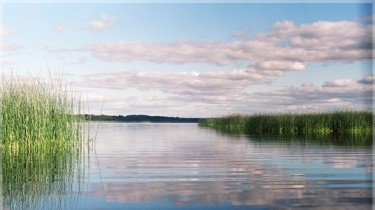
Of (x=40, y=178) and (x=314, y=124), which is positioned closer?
(x=40, y=178)

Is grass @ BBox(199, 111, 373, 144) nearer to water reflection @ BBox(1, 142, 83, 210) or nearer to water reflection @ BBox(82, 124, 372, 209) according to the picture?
water reflection @ BBox(82, 124, 372, 209)

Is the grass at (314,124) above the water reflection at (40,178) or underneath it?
above

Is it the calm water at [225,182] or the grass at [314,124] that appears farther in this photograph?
the grass at [314,124]

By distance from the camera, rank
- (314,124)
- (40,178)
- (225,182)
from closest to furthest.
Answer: (225,182) → (40,178) → (314,124)

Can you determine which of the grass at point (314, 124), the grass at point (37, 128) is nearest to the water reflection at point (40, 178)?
the grass at point (37, 128)

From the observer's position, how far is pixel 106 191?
5793 mm

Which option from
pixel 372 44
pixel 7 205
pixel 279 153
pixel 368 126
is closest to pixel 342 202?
pixel 372 44

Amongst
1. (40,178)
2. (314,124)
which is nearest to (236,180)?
(40,178)

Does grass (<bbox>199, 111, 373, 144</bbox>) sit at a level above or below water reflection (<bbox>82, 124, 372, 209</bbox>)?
above

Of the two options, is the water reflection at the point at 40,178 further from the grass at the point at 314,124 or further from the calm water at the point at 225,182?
the grass at the point at 314,124

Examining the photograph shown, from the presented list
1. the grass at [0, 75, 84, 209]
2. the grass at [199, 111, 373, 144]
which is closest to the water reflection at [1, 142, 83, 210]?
the grass at [0, 75, 84, 209]

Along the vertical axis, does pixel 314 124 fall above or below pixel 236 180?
above

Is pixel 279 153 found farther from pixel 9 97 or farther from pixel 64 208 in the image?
pixel 64 208

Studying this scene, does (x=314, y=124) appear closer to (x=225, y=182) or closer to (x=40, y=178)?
(x=225, y=182)
